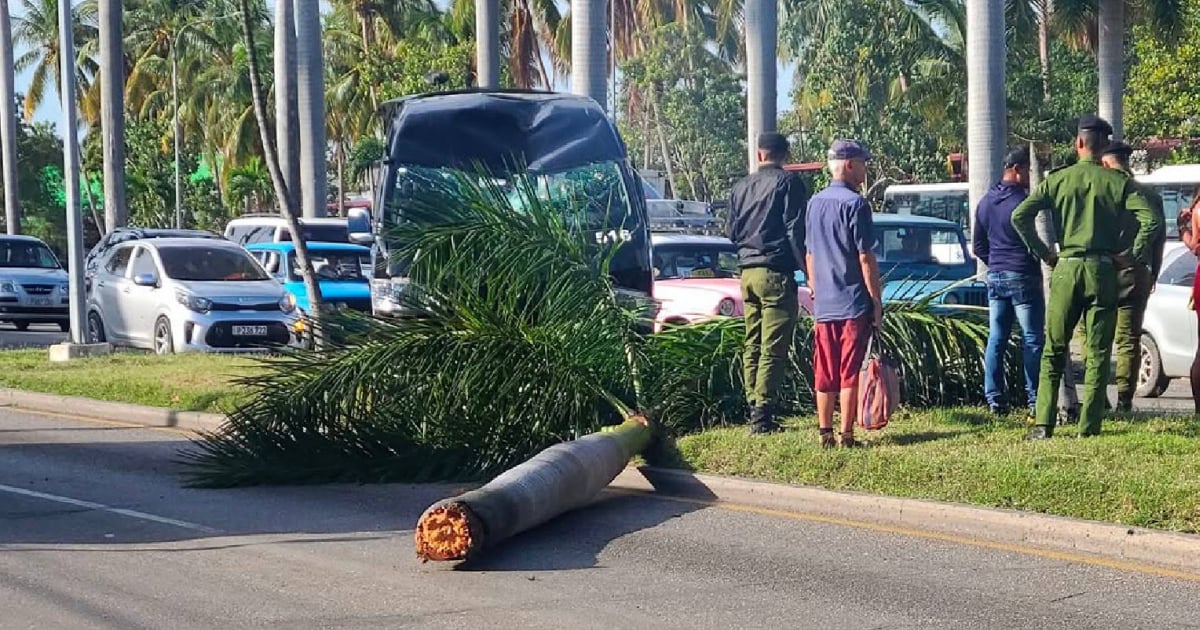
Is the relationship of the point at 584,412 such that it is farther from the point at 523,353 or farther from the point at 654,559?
the point at 654,559

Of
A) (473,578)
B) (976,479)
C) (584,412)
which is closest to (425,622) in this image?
(473,578)

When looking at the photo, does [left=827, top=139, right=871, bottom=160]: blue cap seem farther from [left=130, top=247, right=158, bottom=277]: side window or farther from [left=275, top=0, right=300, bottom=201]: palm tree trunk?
[left=275, top=0, right=300, bottom=201]: palm tree trunk

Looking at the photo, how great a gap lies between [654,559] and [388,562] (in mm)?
1360

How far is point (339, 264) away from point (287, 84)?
6.86m

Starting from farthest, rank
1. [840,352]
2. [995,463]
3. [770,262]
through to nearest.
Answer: [770,262], [840,352], [995,463]

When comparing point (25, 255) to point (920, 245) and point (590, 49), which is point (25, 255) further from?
point (920, 245)

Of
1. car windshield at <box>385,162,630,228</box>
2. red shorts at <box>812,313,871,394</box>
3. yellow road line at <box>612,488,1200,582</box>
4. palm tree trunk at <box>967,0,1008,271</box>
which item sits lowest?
yellow road line at <box>612,488,1200,582</box>

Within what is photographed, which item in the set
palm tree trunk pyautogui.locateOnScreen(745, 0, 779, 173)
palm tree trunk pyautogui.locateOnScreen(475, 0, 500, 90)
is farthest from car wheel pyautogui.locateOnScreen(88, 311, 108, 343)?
palm tree trunk pyautogui.locateOnScreen(745, 0, 779, 173)

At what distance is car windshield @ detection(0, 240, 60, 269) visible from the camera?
103 ft

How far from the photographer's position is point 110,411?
51.9 feet

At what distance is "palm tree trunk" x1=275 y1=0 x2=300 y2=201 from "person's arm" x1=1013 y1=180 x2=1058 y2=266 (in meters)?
19.6

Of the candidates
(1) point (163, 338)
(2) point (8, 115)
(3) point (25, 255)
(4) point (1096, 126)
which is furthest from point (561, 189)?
(2) point (8, 115)

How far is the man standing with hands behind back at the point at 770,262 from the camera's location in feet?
36.5

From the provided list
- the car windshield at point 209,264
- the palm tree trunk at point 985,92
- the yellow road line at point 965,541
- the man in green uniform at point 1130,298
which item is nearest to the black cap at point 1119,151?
the man in green uniform at point 1130,298
